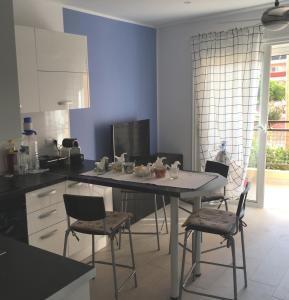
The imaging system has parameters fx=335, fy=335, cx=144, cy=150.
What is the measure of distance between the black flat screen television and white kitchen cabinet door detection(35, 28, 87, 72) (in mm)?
1112

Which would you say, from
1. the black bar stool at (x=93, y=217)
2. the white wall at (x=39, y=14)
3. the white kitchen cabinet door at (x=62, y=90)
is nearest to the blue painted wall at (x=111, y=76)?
the white wall at (x=39, y=14)

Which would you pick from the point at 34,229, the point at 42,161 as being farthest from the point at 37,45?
the point at 34,229

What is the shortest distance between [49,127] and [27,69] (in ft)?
2.67

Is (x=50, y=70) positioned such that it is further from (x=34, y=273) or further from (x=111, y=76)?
(x=34, y=273)

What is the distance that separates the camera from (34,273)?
1.22 meters

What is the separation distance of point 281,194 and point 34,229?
3903 millimetres

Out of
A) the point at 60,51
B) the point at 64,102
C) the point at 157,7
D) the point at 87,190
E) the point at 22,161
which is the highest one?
the point at 157,7

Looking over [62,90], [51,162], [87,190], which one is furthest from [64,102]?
[87,190]

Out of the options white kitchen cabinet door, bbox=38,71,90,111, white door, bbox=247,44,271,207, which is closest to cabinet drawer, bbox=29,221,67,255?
white kitchen cabinet door, bbox=38,71,90,111

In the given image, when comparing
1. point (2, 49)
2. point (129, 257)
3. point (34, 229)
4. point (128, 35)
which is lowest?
point (129, 257)

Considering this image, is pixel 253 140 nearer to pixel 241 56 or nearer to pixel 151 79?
pixel 241 56

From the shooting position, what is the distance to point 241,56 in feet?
14.0

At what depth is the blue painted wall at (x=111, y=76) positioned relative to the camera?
3871 millimetres

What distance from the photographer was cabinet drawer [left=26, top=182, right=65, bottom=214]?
2568 millimetres
